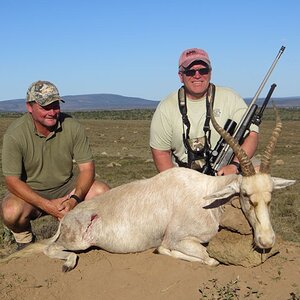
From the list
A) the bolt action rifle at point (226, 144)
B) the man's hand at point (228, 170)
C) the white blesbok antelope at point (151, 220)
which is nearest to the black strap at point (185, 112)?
the bolt action rifle at point (226, 144)

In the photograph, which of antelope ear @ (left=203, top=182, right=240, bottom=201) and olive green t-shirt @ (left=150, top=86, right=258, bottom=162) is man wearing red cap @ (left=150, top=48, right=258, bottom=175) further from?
antelope ear @ (left=203, top=182, right=240, bottom=201)

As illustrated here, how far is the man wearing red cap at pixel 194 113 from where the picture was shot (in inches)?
289

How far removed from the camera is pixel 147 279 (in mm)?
5852

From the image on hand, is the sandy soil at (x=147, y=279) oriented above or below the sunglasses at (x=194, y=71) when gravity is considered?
below

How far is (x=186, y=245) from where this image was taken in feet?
20.1

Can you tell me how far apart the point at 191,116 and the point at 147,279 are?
266 cm

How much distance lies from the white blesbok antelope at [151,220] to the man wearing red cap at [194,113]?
112 cm

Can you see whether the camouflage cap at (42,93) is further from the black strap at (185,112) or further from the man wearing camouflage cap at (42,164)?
the black strap at (185,112)

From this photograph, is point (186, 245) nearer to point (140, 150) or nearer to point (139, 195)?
point (139, 195)

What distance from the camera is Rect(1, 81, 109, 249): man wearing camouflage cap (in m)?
7.04

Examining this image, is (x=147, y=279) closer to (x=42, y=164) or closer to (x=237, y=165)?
(x=237, y=165)

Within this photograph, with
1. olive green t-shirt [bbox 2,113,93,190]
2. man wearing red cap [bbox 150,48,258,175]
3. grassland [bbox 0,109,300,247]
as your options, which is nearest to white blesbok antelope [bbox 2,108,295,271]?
olive green t-shirt [bbox 2,113,93,190]

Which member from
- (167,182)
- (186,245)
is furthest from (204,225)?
(167,182)

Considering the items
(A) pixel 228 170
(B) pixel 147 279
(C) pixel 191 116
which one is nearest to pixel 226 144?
(A) pixel 228 170
